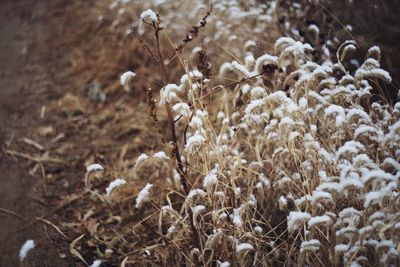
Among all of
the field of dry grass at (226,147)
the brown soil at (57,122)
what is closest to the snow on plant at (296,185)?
the field of dry grass at (226,147)

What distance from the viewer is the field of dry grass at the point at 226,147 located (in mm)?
1780

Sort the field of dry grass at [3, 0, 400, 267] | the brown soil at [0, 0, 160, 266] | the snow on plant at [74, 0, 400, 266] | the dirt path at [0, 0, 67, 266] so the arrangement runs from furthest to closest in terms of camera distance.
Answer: the brown soil at [0, 0, 160, 266] < the dirt path at [0, 0, 67, 266] < the field of dry grass at [3, 0, 400, 267] < the snow on plant at [74, 0, 400, 266]

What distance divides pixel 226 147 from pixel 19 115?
203 centimetres

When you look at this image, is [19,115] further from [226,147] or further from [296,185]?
[296,185]

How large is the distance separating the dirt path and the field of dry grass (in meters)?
0.07

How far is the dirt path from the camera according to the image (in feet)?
7.68

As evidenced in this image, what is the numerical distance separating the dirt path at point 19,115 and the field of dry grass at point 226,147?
7cm

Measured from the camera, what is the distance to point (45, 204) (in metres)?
2.62

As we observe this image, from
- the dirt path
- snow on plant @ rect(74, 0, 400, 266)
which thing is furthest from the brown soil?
snow on plant @ rect(74, 0, 400, 266)

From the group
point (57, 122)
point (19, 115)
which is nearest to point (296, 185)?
point (57, 122)

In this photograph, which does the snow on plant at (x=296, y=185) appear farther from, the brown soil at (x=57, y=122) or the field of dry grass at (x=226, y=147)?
the brown soil at (x=57, y=122)

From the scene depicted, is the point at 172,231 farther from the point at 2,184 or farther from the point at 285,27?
the point at 285,27

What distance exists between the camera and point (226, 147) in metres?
2.13

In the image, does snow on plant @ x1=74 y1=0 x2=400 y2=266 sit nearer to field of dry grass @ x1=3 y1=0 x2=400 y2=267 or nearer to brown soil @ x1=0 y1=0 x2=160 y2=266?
field of dry grass @ x1=3 y1=0 x2=400 y2=267
